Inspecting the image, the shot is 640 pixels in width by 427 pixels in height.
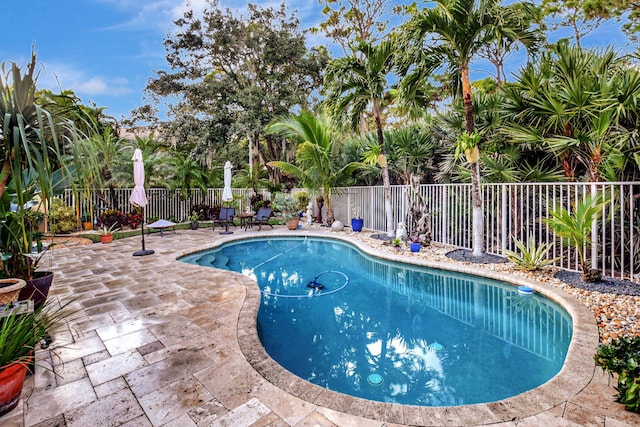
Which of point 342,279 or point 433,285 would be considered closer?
point 433,285

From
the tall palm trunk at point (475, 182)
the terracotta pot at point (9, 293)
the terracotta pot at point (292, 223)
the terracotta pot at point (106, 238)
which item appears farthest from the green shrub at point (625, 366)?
the terracotta pot at point (106, 238)

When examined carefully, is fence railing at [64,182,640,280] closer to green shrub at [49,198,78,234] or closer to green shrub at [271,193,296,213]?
green shrub at [49,198,78,234]

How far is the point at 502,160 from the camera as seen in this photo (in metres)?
7.71

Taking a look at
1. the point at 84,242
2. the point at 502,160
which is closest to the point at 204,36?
the point at 84,242

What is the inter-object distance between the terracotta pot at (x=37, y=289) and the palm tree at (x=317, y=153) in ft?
29.2

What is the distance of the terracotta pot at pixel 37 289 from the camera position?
3.29m

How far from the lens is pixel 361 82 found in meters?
9.10

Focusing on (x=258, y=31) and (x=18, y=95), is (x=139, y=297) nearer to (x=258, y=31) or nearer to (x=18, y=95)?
(x=18, y=95)

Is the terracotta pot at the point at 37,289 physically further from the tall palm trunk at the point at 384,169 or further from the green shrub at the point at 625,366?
the tall palm trunk at the point at 384,169

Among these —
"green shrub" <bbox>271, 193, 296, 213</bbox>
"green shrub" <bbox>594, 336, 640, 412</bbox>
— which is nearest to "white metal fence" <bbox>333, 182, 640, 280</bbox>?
"green shrub" <bbox>271, 193, 296, 213</bbox>

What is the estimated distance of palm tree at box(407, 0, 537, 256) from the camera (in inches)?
257

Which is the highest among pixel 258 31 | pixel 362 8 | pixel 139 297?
pixel 362 8

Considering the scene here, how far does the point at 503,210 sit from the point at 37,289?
842cm

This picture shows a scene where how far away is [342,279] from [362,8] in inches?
675
